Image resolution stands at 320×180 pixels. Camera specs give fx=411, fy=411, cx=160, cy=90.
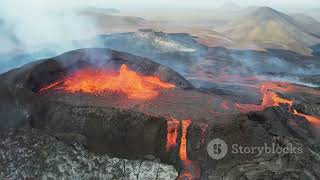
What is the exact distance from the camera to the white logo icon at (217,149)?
55.9 ft

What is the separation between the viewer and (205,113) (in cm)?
1856

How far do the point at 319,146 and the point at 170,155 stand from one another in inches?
297

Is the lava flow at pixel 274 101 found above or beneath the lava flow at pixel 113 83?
beneath

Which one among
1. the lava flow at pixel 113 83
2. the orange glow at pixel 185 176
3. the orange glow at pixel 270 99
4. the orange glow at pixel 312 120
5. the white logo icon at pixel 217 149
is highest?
the lava flow at pixel 113 83

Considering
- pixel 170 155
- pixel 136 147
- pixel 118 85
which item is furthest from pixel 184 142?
pixel 118 85

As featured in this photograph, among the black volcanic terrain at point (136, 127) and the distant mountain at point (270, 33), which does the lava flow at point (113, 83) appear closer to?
the black volcanic terrain at point (136, 127)

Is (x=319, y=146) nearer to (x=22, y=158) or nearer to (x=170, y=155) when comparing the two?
(x=170, y=155)

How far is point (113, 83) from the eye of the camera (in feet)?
69.9

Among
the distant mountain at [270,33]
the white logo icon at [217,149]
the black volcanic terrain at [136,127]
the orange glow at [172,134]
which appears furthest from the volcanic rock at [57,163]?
the distant mountain at [270,33]

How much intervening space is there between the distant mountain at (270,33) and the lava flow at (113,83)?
56.3m

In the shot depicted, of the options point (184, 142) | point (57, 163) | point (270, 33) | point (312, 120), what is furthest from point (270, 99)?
point (270, 33)

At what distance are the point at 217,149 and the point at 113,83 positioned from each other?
6957 mm

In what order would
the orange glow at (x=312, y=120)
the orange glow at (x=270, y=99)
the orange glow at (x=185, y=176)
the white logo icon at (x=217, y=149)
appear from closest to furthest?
1. the orange glow at (x=185, y=176)
2. the white logo icon at (x=217, y=149)
3. the orange glow at (x=312, y=120)
4. the orange glow at (x=270, y=99)

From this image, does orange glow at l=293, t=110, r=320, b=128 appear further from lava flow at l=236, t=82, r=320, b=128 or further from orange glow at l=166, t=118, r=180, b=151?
orange glow at l=166, t=118, r=180, b=151
